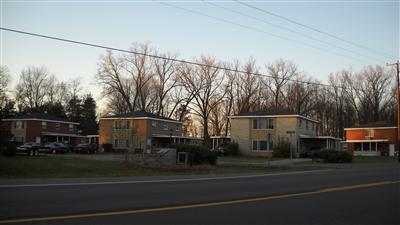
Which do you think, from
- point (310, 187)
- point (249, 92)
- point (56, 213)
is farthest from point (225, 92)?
point (56, 213)

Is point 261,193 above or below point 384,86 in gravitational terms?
below

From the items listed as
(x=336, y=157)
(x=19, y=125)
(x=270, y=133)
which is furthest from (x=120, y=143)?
(x=336, y=157)

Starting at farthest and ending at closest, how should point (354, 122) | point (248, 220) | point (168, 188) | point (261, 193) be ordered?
point (354, 122) < point (168, 188) < point (261, 193) < point (248, 220)

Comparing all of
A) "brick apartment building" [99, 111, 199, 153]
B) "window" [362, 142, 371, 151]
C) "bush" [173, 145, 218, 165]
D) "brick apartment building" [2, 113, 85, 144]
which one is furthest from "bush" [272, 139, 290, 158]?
"brick apartment building" [2, 113, 85, 144]

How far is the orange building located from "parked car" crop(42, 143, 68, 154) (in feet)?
166

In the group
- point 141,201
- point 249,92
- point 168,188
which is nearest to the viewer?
point 141,201

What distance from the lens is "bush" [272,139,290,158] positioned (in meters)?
61.2

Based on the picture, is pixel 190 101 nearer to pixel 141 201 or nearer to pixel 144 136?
pixel 144 136

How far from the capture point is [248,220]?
33.6 feet

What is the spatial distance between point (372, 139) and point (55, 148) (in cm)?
5307

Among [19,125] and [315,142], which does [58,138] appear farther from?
[315,142]

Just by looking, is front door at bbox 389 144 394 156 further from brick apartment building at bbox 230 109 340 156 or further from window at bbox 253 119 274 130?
window at bbox 253 119 274 130

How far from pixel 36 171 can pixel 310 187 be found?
15.3 metres

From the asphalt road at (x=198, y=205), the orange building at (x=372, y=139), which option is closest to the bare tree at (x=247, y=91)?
the orange building at (x=372, y=139)
